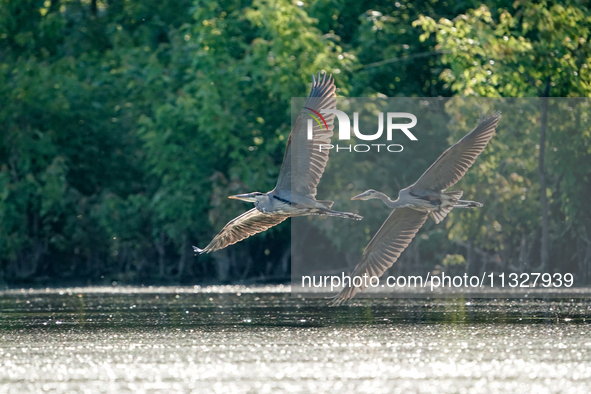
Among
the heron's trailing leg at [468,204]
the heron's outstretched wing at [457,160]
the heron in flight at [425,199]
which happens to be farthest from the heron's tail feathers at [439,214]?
the heron's outstretched wing at [457,160]

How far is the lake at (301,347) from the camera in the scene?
26.8 feet

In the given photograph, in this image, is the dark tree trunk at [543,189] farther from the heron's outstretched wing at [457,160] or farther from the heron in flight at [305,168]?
the heron in flight at [305,168]

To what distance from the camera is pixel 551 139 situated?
2227 centimetres

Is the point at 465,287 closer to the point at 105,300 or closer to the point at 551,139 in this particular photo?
the point at 551,139

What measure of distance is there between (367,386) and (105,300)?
10.6 m

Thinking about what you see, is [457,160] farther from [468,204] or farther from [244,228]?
[244,228]

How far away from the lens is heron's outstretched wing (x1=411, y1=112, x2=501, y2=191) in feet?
45.3

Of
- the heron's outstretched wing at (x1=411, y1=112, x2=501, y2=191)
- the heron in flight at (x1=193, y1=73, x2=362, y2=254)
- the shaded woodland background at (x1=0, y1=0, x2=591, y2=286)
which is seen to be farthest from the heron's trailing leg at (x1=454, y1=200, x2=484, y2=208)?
the shaded woodland background at (x1=0, y1=0, x2=591, y2=286)

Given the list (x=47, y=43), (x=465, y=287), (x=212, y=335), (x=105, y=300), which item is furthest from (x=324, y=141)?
(x=47, y=43)

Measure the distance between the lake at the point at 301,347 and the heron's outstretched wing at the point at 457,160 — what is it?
1598 millimetres

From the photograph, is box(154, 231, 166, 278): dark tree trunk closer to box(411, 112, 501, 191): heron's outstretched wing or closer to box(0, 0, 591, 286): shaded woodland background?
box(0, 0, 591, 286): shaded woodland background

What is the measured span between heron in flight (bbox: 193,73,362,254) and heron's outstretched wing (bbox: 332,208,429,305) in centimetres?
52

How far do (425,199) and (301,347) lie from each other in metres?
4.08

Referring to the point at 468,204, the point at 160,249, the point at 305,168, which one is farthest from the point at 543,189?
the point at 305,168
